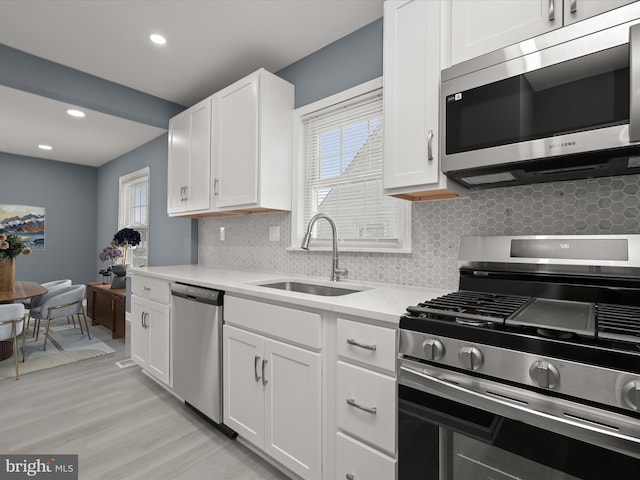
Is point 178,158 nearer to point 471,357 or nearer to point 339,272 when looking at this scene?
point 339,272

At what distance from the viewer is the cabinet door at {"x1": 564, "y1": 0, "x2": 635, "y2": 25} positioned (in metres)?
1.06

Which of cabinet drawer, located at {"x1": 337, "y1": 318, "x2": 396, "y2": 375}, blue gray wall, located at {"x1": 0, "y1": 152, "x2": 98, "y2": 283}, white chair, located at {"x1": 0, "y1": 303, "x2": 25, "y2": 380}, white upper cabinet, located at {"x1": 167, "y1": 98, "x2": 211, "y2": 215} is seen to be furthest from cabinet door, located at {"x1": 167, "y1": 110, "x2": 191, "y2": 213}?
blue gray wall, located at {"x1": 0, "y1": 152, "x2": 98, "y2": 283}

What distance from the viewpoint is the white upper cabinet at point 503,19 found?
1121mm

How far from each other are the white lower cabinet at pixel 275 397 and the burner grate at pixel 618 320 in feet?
3.23

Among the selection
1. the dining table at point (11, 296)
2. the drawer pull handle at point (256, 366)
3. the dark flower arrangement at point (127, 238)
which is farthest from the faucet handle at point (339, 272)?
the dark flower arrangement at point (127, 238)

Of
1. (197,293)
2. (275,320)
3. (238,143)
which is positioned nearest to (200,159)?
(238,143)

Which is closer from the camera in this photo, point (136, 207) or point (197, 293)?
point (197, 293)

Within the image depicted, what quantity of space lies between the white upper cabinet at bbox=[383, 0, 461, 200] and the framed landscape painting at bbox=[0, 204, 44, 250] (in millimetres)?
6522

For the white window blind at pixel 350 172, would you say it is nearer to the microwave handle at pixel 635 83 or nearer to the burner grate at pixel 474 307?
the burner grate at pixel 474 307

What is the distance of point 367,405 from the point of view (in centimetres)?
127

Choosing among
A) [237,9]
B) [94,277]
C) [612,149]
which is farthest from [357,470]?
[94,277]

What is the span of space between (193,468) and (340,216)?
1660 mm

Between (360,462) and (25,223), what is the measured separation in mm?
6713

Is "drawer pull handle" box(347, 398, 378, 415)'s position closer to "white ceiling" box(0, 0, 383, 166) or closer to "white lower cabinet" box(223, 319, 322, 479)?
"white lower cabinet" box(223, 319, 322, 479)
